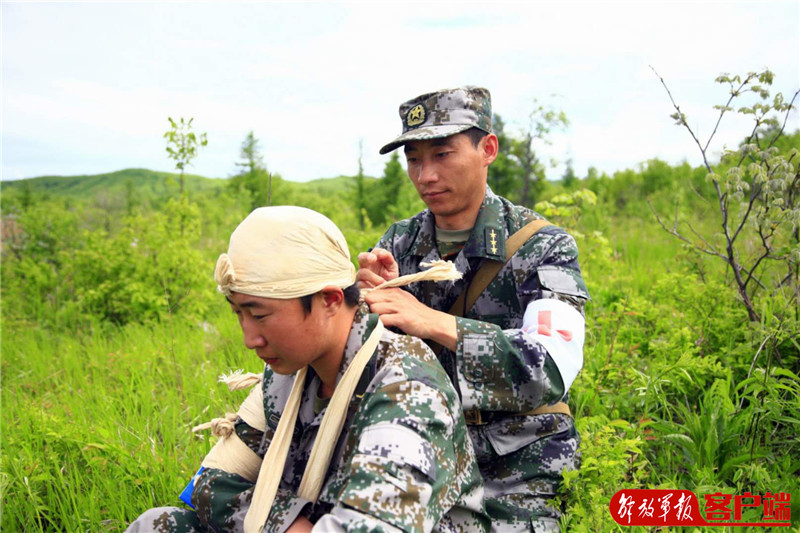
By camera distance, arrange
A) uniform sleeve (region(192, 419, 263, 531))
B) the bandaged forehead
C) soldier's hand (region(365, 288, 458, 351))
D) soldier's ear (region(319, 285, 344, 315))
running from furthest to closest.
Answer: soldier's hand (region(365, 288, 458, 351)) → uniform sleeve (region(192, 419, 263, 531)) → soldier's ear (region(319, 285, 344, 315)) → the bandaged forehead

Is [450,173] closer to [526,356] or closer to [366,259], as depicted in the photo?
[366,259]

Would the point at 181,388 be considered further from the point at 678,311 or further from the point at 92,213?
the point at 92,213

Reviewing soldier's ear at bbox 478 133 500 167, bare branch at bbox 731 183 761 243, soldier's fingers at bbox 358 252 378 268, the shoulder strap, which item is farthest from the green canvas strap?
bare branch at bbox 731 183 761 243

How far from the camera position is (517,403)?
229cm

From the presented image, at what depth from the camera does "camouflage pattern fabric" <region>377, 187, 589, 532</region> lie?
2246 mm

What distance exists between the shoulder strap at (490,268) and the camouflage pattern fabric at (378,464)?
2.87 feet

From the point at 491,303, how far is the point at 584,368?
1.26m

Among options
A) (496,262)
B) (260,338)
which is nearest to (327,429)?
(260,338)

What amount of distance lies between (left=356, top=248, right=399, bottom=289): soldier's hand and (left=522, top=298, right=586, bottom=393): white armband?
2.08 feet

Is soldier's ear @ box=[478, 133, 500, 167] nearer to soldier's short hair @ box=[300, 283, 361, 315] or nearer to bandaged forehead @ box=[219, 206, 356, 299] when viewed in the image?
soldier's short hair @ box=[300, 283, 361, 315]

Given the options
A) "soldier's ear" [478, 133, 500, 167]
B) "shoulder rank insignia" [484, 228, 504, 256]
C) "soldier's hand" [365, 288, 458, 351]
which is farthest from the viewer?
"soldier's ear" [478, 133, 500, 167]

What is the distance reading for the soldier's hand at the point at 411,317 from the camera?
221 cm

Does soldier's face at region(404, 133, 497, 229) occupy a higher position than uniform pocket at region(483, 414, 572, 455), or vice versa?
soldier's face at region(404, 133, 497, 229)

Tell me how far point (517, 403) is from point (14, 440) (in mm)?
2774
